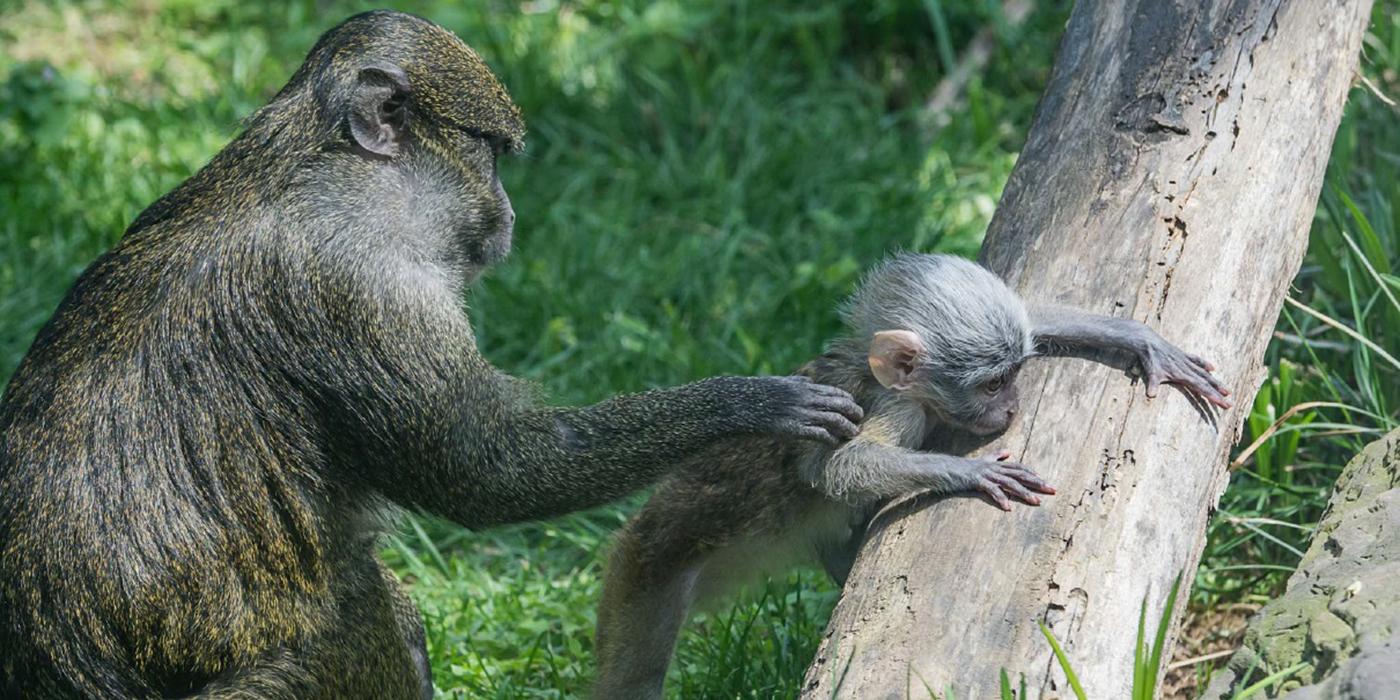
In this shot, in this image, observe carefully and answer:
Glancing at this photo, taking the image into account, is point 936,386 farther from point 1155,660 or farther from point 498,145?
point 498,145

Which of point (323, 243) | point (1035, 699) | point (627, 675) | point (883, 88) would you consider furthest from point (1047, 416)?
point (883, 88)

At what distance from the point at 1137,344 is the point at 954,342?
50 cm

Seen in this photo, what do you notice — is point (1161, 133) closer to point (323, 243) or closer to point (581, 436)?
Answer: point (581, 436)

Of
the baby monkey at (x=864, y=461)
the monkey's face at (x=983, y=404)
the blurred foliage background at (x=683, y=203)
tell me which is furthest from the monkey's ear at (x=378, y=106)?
the monkey's face at (x=983, y=404)

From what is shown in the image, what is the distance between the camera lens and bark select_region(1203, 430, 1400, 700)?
2.79 m

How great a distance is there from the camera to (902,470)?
3635 millimetres

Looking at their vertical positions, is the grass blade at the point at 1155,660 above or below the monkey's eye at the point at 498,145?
below

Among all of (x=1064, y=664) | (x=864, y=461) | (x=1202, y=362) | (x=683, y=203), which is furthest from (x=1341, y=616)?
(x=683, y=203)

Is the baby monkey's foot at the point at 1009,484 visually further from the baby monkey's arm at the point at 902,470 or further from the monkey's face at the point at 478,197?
the monkey's face at the point at 478,197

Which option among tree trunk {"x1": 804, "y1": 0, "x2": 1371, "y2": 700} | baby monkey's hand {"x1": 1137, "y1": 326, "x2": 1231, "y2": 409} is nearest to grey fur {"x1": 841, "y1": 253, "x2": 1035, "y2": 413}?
tree trunk {"x1": 804, "y1": 0, "x2": 1371, "y2": 700}

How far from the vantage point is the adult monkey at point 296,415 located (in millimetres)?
3570

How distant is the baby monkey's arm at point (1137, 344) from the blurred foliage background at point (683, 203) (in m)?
0.88

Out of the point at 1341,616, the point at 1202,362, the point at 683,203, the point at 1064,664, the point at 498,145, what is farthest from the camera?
the point at 683,203

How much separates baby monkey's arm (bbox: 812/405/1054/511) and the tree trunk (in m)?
0.06
